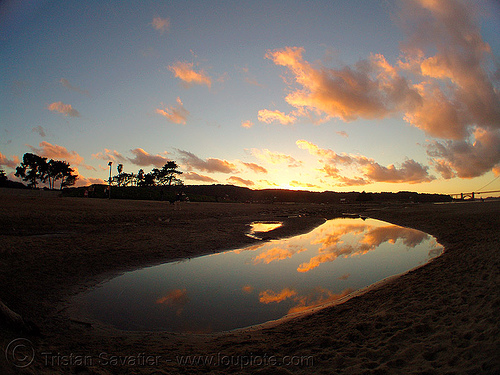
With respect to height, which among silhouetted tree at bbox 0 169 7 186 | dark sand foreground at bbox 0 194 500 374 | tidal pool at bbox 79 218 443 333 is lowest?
tidal pool at bbox 79 218 443 333

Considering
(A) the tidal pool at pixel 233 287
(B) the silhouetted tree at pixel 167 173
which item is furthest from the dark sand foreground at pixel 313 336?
(B) the silhouetted tree at pixel 167 173

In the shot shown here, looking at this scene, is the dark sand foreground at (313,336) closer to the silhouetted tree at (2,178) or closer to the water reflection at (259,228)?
the water reflection at (259,228)

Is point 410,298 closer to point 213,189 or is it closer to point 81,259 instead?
point 81,259

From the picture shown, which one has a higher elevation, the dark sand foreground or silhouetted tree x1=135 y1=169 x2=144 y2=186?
silhouetted tree x1=135 y1=169 x2=144 y2=186

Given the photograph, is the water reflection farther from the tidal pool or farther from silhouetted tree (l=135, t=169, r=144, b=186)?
silhouetted tree (l=135, t=169, r=144, b=186)

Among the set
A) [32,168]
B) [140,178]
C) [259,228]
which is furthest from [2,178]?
[259,228]

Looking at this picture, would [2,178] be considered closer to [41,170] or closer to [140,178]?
[41,170]

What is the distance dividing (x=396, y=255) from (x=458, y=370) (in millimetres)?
12197

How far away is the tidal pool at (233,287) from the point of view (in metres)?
6.58

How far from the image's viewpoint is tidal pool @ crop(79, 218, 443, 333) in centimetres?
658

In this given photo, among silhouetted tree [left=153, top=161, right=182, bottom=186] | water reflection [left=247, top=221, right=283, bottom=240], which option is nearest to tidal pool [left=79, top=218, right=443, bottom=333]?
water reflection [left=247, top=221, right=283, bottom=240]

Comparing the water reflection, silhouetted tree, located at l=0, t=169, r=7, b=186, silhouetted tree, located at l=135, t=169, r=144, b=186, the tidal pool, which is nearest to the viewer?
the tidal pool

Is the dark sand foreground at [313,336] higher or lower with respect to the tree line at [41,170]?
lower

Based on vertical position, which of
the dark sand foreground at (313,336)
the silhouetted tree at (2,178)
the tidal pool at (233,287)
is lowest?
the tidal pool at (233,287)
